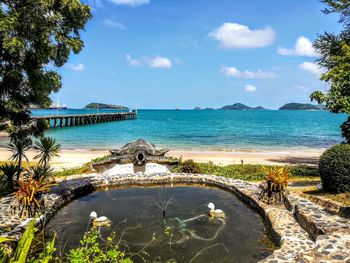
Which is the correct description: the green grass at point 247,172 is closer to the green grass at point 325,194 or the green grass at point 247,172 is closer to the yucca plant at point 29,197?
the green grass at point 325,194

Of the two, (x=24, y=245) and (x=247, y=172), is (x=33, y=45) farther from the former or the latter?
(x=247, y=172)

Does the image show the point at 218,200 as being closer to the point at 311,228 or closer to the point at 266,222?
the point at 266,222

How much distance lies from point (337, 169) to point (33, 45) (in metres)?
13.8

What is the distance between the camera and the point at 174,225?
1101 cm

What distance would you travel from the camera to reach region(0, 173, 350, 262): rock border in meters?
7.83

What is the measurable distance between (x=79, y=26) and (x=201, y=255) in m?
9.03

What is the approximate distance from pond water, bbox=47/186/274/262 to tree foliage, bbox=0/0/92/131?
4808 millimetres

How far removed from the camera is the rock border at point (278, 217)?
783 cm

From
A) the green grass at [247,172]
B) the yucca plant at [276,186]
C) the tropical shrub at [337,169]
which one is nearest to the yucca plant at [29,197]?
the yucca plant at [276,186]

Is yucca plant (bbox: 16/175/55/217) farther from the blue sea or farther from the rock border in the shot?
the blue sea

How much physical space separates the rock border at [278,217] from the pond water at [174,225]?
44 centimetres

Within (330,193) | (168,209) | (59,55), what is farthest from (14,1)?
(330,193)

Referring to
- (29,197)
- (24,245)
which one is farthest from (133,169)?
(24,245)

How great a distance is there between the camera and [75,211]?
12.7 m
